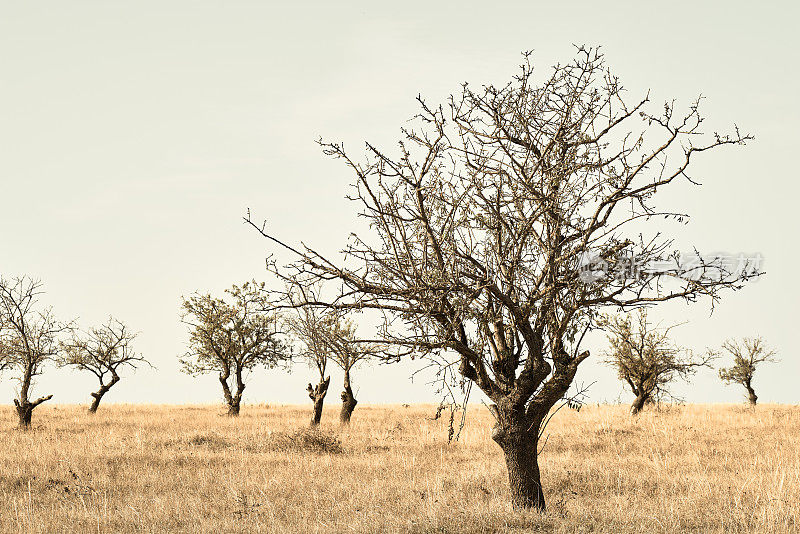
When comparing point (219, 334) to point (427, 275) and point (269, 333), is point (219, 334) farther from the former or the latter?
point (427, 275)

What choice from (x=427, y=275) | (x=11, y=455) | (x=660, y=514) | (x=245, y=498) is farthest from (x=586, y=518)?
(x=11, y=455)

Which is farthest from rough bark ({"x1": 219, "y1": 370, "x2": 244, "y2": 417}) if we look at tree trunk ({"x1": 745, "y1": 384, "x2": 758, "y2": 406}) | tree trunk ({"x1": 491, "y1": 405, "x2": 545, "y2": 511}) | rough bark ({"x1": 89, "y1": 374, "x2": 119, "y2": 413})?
tree trunk ({"x1": 745, "y1": 384, "x2": 758, "y2": 406})

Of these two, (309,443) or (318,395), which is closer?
(309,443)

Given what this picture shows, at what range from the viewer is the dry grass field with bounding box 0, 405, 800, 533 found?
1114 cm

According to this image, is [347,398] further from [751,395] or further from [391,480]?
[751,395]

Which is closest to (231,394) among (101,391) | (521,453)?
(101,391)

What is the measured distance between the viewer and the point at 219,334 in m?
36.0

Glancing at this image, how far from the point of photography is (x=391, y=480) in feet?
49.7

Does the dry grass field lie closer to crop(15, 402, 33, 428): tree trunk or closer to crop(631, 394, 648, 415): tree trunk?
crop(15, 402, 33, 428): tree trunk

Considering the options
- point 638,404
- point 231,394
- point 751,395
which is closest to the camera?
point 638,404

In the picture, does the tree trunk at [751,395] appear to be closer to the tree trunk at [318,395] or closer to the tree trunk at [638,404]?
the tree trunk at [638,404]

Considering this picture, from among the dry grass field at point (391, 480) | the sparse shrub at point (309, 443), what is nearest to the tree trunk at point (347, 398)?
the dry grass field at point (391, 480)

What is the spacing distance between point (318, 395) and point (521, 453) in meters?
19.2

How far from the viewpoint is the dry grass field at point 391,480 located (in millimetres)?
11141
